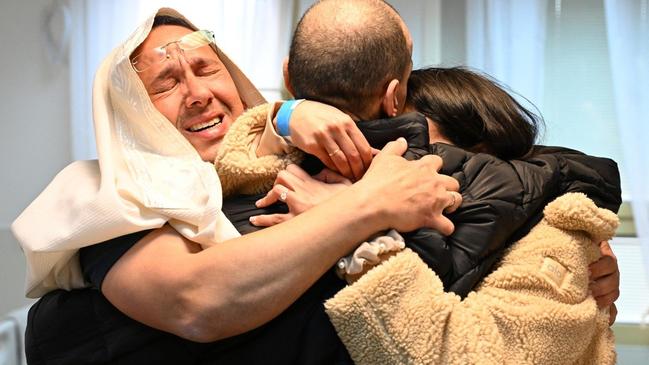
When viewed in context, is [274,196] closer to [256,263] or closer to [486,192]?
[256,263]

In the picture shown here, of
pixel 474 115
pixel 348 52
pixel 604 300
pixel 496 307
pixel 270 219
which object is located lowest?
pixel 604 300

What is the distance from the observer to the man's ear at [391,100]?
1.25 meters

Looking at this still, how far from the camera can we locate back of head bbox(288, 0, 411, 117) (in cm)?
122

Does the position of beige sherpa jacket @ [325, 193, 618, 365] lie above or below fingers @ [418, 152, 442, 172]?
below

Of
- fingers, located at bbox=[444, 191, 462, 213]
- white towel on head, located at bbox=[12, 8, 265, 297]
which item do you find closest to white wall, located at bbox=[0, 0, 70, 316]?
white towel on head, located at bbox=[12, 8, 265, 297]

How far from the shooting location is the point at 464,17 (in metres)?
2.79

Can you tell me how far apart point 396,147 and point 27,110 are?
2117 mm

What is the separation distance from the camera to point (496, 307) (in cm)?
113

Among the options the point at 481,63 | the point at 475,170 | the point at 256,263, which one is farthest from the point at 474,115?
the point at 481,63

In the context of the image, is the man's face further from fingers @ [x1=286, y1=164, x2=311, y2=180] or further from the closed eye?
fingers @ [x1=286, y1=164, x2=311, y2=180]

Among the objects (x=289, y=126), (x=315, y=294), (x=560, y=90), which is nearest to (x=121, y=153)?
(x=289, y=126)

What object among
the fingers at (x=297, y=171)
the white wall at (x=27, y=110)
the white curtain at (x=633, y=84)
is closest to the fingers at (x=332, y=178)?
the fingers at (x=297, y=171)

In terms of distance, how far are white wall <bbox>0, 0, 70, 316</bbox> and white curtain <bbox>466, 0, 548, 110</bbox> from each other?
1580mm

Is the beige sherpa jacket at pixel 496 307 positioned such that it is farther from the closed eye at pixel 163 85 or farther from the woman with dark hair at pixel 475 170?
the closed eye at pixel 163 85
